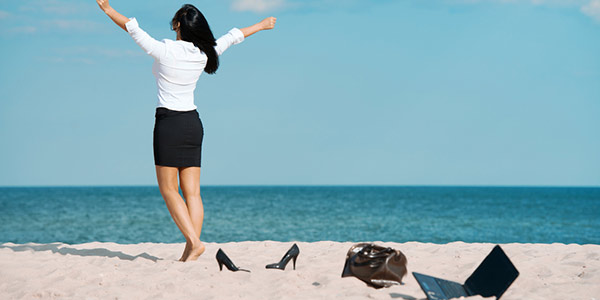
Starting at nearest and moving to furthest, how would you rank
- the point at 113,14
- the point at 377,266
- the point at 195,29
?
the point at 377,266, the point at 113,14, the point at 195,29

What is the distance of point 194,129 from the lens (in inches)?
193

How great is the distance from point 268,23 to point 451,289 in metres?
2.85

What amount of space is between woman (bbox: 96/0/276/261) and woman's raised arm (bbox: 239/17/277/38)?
1.05 feet

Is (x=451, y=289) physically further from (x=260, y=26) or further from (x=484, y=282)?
(x=260, y=26)

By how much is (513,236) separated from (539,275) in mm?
21718

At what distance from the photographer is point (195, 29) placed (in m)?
4.89

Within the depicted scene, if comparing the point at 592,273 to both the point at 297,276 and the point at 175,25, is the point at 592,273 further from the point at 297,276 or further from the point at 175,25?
the point at 175,25

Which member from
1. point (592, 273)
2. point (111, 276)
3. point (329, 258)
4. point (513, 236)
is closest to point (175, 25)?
point (111, 276)

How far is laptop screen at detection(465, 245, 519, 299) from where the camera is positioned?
140 inches

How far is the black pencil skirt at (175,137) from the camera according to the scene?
4.80 meters

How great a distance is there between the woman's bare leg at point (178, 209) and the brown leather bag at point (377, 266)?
4.64ft

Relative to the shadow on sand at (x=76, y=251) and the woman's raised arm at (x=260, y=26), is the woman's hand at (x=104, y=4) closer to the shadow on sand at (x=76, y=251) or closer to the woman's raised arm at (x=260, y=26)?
the woman's raised arm at (x=260, y=26)

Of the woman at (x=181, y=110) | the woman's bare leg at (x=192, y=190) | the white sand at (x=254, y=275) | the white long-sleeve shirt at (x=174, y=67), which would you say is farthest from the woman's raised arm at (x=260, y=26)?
the white sand at (x=254, y=275)

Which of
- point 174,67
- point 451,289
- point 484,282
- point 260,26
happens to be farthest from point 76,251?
point 484,282
